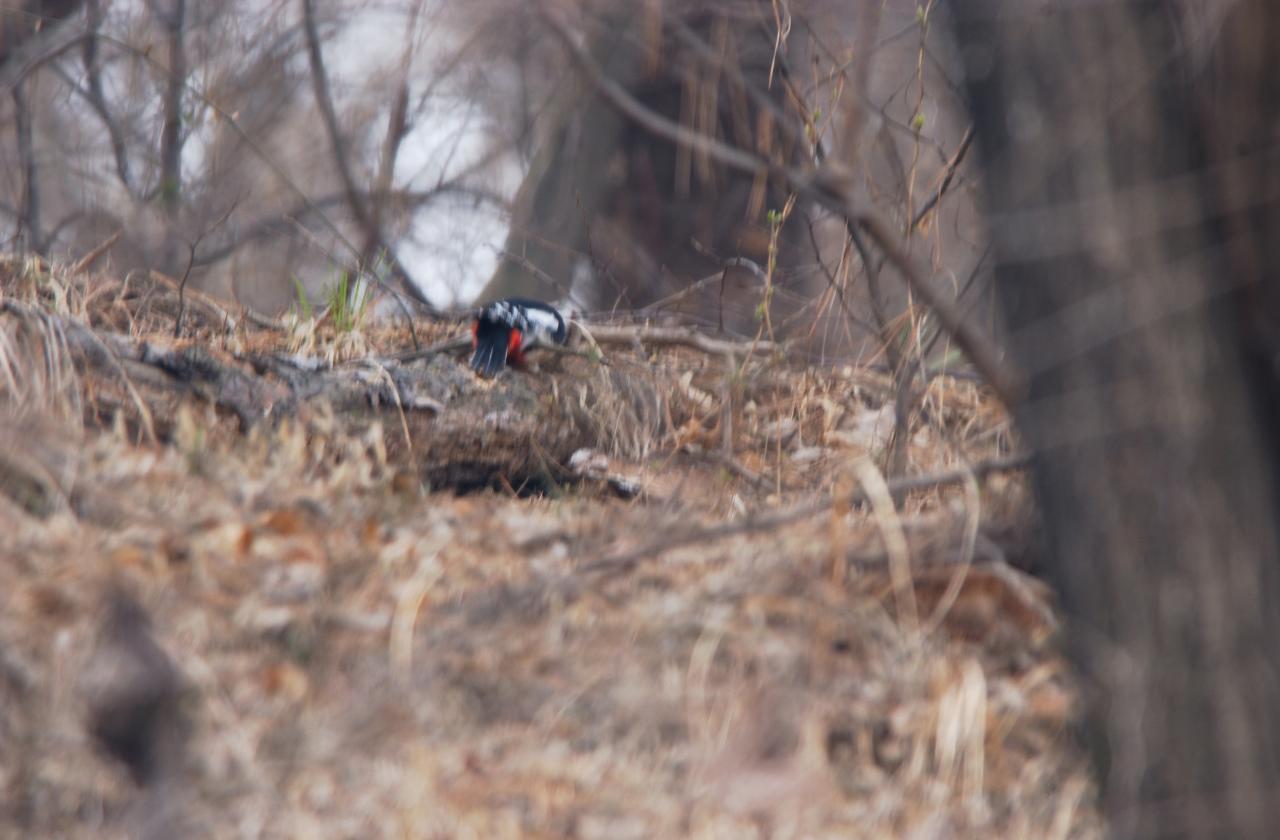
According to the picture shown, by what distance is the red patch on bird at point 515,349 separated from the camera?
490cm

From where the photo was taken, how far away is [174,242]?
26.1 ft

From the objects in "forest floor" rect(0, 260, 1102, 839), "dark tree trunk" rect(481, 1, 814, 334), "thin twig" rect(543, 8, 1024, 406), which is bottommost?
"forest floor" rect(0, 260, 1102, 839)

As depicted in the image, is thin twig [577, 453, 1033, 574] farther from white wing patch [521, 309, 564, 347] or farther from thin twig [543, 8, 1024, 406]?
white wing patch [521, 309, 564, 347]

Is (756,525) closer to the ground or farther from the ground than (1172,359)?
closer to the ground

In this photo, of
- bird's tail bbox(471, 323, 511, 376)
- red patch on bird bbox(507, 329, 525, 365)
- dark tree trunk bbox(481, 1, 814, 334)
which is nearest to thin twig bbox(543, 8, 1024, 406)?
bird's tail bbox(471, 323, 511, 376)

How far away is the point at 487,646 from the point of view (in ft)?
8.59

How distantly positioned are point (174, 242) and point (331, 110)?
4.24 ft

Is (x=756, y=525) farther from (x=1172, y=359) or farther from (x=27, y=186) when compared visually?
(x=27, y=186)

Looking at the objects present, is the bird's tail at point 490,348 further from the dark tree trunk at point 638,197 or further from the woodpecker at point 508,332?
the dark tree trunk at point 638,197

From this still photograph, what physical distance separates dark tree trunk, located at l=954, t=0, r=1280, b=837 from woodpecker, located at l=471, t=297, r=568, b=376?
3.07m

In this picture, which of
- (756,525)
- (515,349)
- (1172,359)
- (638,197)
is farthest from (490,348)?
(638,197)

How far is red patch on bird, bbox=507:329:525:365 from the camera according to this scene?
4898 mm

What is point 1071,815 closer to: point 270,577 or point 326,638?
point 326,638

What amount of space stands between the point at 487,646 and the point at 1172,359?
4.68 feet
